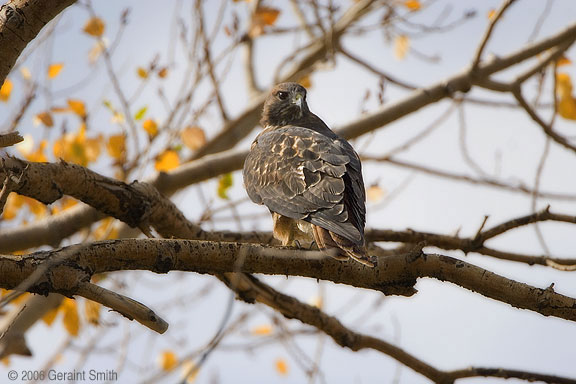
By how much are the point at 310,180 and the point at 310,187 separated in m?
0.07

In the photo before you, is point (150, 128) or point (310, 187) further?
point (150, 128)

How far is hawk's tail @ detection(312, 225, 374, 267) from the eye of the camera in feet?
10.6

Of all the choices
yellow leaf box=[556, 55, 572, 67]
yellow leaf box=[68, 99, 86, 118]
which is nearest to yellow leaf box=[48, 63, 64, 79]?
yellow leaf box=[68, 99, 86, 118]

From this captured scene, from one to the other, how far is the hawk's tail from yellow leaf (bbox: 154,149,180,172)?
2.32 meters

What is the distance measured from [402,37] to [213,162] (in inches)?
128

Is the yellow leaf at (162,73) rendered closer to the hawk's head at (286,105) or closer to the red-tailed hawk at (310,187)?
the hawk's head at (286,105)

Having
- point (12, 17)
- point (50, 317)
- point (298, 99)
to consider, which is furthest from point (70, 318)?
point (12, 17)

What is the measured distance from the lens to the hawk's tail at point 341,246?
10.6 feet

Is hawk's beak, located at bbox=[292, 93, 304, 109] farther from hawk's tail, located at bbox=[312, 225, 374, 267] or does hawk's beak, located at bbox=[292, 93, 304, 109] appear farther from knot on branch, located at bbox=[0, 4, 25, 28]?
knot on branch, located at bbox=[0, 4, 25, 28]

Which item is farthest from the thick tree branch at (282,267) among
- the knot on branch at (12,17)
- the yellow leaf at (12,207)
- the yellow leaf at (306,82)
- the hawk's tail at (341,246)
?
the yellow leaf at (306,82)

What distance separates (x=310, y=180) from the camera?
409 centimetres

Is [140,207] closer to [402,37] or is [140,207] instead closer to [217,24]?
[217,24]

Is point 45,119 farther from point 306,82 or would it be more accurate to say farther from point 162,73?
point 306,82

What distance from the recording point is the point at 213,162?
5.21 metres
